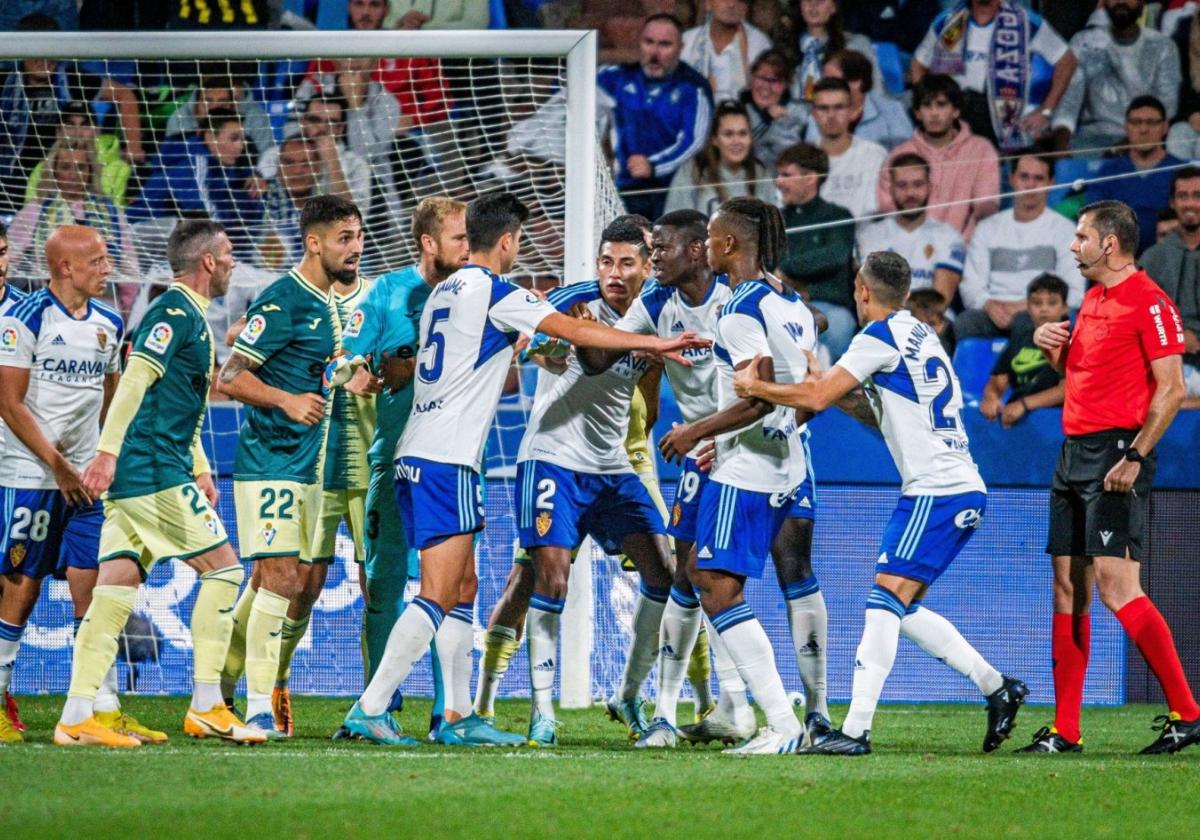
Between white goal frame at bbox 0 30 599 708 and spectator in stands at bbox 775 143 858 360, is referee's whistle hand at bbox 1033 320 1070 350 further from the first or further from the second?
spectator in stands at bbox 775 143 858 360

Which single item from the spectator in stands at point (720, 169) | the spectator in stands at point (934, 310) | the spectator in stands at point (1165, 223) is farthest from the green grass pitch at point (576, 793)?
the spectator in stands at point (720, 169)

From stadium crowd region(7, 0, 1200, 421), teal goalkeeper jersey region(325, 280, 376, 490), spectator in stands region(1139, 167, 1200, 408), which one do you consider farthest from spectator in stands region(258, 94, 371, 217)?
spectator in stands region(1139, 167, 1200, 408)

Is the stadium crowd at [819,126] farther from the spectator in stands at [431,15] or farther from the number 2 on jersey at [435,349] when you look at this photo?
the number 2 on jersey at [435,349]

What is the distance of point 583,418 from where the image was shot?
639cm

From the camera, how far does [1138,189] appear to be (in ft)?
42.2

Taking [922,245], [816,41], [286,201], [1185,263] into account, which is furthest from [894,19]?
[286,201]

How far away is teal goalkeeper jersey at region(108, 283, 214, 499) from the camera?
5855 millimetres

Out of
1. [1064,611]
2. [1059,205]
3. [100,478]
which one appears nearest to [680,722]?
[1064,611]

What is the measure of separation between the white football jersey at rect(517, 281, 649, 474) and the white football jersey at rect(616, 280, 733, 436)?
17cm

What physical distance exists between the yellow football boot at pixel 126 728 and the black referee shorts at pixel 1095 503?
12.5 ft

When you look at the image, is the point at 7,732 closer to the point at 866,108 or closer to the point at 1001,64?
the point at 866,108

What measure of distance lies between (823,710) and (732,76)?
8.96 m

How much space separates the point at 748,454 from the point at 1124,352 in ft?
5.75

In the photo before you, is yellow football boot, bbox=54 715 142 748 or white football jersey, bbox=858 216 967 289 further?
white football jersey, bbox=858 216 967 289
